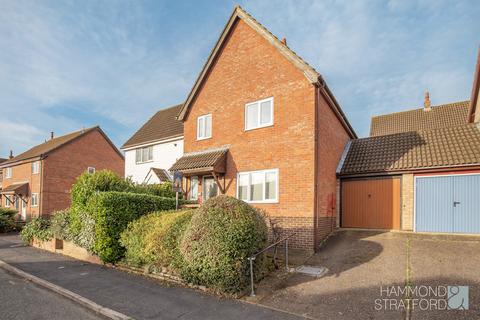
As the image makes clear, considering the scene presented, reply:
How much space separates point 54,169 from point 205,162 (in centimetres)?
2264

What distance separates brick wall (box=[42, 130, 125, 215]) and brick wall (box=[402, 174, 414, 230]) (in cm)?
Result: 2680

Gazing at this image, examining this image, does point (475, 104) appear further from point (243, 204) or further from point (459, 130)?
point (243, 204)

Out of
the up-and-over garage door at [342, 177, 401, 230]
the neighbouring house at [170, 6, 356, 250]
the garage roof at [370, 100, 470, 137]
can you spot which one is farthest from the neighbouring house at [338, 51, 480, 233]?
the garage roof at [370, 100, 470, 137]

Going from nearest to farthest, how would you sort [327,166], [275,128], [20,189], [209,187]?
[275,128] < [327,166] < [209,187] < [20,189]

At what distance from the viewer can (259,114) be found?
1236 cm

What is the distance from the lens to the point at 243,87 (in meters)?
13.0

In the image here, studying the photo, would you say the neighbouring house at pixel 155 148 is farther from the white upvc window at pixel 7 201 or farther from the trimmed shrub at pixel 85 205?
the white upvc window at pixel 7 201

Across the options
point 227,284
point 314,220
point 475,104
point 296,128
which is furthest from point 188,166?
point 475,104

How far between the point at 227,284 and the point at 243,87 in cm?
855

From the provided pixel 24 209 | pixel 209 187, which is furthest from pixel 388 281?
pixel 24 209

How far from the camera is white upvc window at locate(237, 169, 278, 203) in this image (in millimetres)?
11516

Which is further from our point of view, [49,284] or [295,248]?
[295,248]

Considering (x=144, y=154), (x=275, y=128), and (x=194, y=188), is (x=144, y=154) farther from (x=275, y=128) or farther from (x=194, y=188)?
(x=275, y=128)

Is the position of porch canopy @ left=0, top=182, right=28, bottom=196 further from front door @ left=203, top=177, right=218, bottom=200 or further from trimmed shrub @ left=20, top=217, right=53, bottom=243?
front door @ left=203, top=177, right=218, bottom=200
